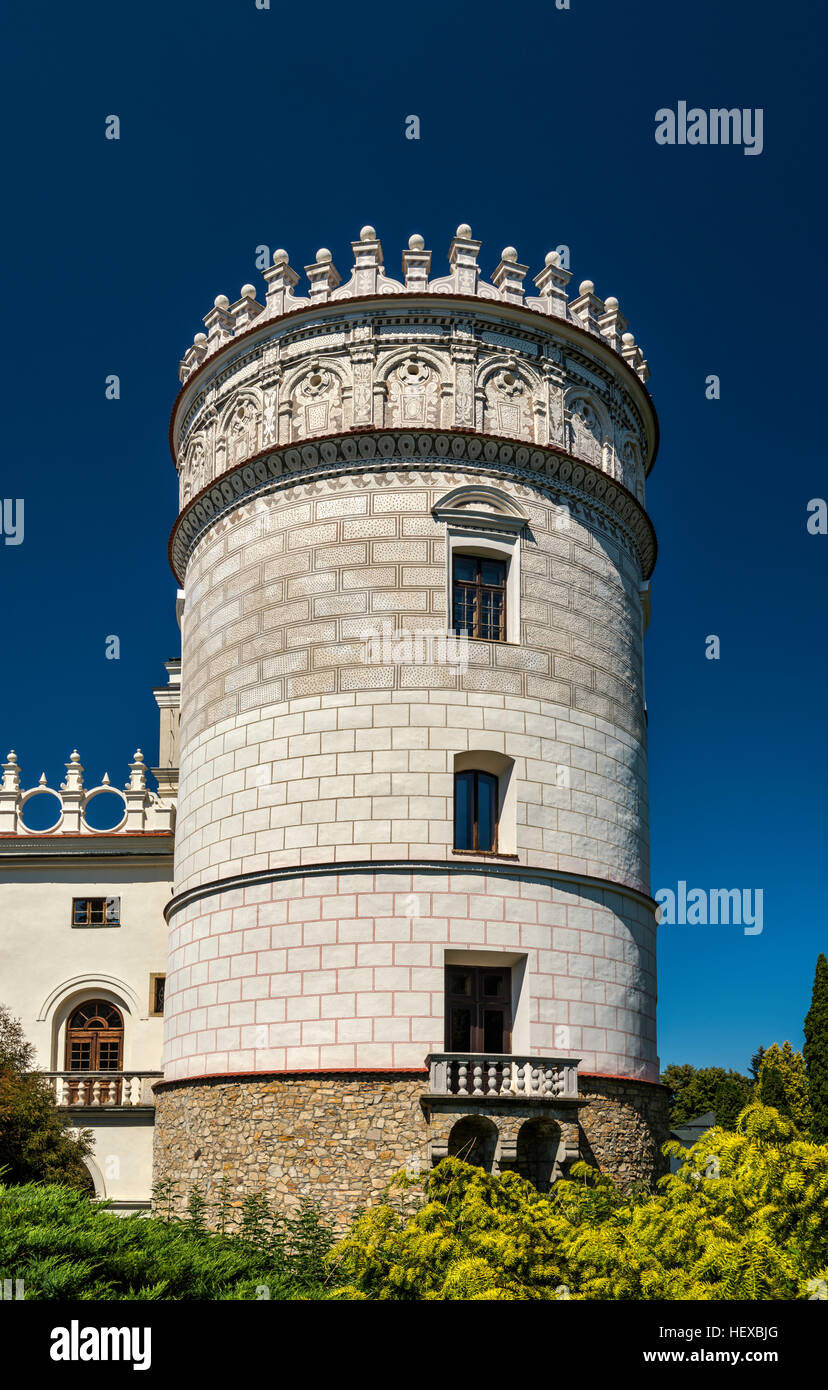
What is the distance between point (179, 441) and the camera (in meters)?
28.2

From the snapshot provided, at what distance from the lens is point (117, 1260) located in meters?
12.1

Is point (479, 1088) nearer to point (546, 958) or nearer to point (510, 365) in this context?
point (546, 958)

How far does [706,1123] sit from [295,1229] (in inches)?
2198

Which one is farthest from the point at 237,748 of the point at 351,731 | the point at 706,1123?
the point at 706,1123

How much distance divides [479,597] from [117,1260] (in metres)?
13.6

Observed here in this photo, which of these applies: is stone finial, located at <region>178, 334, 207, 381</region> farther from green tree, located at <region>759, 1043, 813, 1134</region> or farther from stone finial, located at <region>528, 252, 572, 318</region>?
green tree, located at <region>759, 1043, 813, 1134</region>

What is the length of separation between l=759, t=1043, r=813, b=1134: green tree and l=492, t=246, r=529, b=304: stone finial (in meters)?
25.3

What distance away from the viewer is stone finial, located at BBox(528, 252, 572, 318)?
25.0 meters

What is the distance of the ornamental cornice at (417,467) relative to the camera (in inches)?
914

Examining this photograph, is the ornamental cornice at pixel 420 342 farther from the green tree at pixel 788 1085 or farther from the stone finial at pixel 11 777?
the green tree at pixel 788 1085

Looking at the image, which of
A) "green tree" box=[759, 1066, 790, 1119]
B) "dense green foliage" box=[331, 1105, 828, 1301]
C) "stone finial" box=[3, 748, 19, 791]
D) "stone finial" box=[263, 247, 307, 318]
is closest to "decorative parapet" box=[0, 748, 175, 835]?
"stone finial" box=[3, 748, 19, 791]

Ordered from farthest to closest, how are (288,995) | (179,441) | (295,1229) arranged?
(179,441) < (288,995) < (295,1229)

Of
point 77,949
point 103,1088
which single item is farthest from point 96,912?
point 103,1088

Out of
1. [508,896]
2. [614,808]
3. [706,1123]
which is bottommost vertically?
[706,1123]
